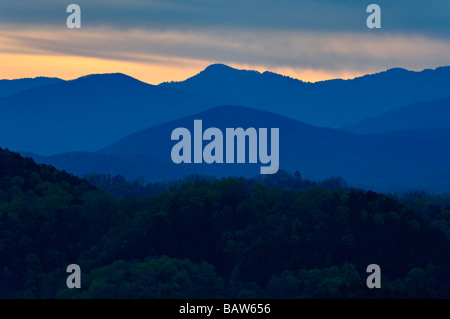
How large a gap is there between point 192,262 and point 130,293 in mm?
12627

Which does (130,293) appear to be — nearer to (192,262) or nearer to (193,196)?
(192,262)

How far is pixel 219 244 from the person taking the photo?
95312 millimetres

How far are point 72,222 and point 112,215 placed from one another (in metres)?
6.97

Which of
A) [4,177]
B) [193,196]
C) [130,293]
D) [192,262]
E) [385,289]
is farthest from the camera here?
[4,177]

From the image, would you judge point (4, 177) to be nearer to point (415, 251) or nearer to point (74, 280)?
point (74, 280)

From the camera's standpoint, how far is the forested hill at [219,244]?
83.5 metres

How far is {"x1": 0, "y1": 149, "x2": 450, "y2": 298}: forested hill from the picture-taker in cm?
8350

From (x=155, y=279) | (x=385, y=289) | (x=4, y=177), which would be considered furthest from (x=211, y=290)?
(x=4, y=177)

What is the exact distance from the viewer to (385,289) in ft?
227

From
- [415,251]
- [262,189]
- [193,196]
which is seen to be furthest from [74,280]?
[415,251]

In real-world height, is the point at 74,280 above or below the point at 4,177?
below
